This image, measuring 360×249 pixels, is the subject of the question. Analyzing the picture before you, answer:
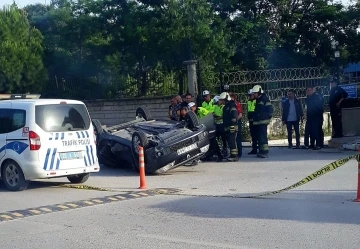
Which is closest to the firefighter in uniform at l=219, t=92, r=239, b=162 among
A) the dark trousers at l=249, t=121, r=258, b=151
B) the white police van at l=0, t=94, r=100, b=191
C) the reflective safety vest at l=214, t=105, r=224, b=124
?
the reflective safety vest at l=214, t=105, r=224, b=124

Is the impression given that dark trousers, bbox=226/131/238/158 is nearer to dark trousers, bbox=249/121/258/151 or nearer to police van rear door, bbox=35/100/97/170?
dark trousers, bbox=249/121/258/151

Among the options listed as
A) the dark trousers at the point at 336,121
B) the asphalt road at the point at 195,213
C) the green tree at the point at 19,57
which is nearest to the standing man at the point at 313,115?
the dark trousers at the point at 336,121

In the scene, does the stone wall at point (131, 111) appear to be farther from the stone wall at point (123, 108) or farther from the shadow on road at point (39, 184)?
the shadow on road at point (39, 184)

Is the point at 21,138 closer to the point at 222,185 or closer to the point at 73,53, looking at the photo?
the point at 222,185

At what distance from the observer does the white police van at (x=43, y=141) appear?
1246 cm

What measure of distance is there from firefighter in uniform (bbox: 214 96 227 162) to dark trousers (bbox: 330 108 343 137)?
3.62 m

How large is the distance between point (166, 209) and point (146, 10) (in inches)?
581

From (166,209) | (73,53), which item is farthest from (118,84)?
(166,209)

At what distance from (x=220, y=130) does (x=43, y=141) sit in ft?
17.4

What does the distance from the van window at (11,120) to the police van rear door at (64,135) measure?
1.10 feet

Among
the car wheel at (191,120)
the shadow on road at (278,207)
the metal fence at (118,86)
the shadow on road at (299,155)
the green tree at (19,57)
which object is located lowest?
the shadow on road at (278,207)

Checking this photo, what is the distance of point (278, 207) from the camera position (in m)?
10.2

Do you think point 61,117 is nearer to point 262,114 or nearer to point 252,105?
point 262,114

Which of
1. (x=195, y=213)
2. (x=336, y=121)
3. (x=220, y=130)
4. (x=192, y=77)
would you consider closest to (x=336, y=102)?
(x=336, y=121)
